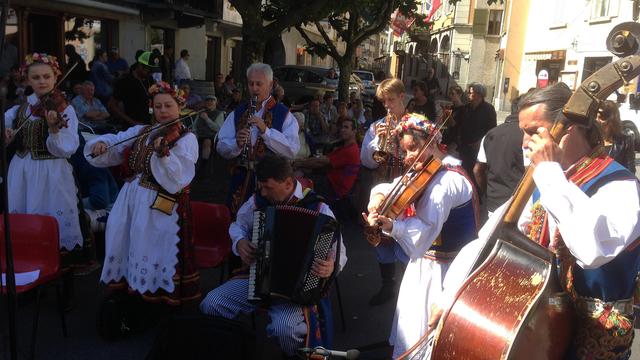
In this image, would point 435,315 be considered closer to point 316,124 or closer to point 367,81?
point 316,124

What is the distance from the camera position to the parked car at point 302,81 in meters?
16.0

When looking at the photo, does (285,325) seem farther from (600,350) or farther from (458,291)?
(600,350)

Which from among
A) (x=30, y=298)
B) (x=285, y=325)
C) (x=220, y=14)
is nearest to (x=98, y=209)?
(x=30, y=298)

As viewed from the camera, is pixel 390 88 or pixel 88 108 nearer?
pixel 390 88

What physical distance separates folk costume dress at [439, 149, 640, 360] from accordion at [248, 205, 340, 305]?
1.08 metres

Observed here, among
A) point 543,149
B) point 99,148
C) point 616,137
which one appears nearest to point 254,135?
point 99,148

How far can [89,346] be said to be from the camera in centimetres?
347

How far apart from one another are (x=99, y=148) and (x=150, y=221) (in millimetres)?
541

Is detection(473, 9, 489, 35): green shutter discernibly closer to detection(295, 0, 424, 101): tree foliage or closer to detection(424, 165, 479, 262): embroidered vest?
detection(295, 0, 424, 101): tree foliage

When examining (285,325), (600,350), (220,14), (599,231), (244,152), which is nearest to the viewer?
(599,231)

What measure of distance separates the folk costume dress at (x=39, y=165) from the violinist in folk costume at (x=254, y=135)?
104cm

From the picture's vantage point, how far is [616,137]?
380 cm

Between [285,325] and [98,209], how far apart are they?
2581mm

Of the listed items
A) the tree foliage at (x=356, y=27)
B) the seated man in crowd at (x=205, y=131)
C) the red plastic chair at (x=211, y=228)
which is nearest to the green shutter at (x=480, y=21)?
the tree foliage at (x=356, y=27)
